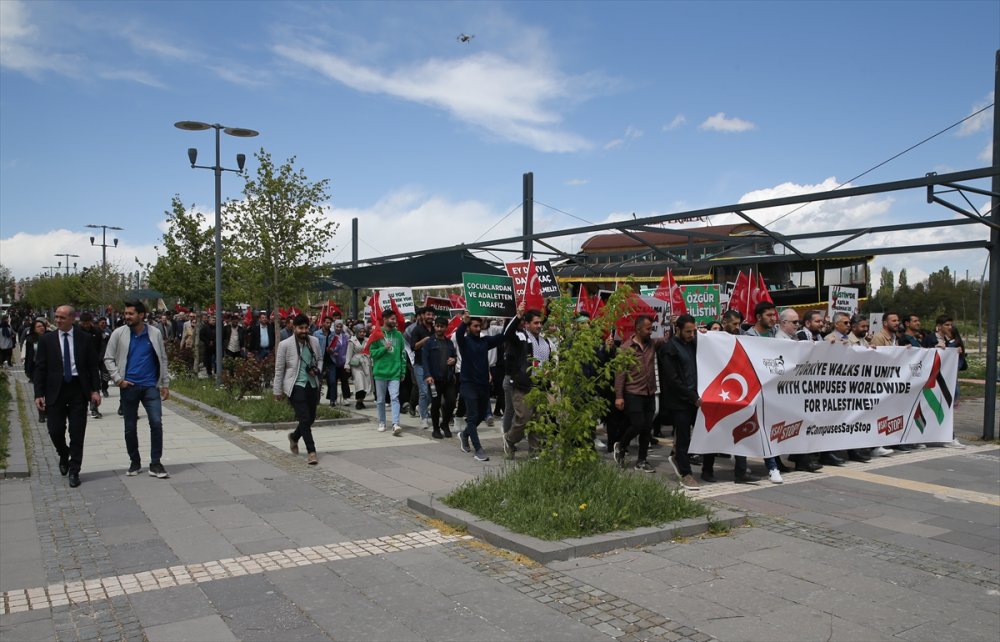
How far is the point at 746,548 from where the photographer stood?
6.16m

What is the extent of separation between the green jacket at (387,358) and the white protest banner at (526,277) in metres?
2.70

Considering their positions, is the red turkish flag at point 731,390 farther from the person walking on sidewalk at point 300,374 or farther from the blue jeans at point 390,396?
the blue jeans at point 390,396

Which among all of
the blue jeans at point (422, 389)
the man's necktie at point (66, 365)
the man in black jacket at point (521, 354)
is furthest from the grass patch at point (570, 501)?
the blue jeans at point (422, 389)

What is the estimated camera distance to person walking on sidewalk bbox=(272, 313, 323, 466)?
9.59 m

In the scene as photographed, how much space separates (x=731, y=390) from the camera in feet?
29.0

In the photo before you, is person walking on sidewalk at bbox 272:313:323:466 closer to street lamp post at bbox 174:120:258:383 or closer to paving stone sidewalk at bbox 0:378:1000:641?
paving stone sidewalk at bbox 0:378:1000:641

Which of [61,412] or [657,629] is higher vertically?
[61,412]

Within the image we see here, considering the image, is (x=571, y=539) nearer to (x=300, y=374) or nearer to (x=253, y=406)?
(x=300, y=374)

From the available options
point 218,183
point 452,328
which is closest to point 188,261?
point 218,183

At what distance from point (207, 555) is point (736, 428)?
560cm

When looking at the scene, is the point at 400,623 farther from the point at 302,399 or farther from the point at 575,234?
the point at 575,234

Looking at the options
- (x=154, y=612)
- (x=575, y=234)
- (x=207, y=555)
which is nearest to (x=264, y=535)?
(x=207, y=555)

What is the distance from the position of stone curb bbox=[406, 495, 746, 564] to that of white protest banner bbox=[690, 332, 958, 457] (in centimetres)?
201

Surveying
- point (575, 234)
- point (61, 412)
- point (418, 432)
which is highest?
point (575, 234)
